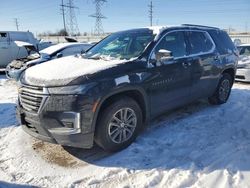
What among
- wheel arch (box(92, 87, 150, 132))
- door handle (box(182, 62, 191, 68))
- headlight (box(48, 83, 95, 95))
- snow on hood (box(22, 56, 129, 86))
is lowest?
wheel arch (box(92, 87, 150, 132))

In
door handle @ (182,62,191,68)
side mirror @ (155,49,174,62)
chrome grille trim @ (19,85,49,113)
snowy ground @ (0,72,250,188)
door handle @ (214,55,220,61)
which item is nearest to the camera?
snowy ground @ (0,72,250,188)

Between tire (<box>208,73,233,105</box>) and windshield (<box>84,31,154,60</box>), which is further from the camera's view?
tire (<box>208,73,233,105</box>)

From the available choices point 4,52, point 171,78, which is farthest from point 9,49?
point 171,78

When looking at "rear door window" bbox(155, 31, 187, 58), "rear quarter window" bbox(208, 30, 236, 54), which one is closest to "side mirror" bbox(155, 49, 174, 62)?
"rear door window" bbox(155, 31, 187, 58)

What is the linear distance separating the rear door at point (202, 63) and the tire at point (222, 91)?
0.29m

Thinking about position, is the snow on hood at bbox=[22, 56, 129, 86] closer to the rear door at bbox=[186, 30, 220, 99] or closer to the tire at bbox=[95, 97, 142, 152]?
the tire at bbox=[95, 97, 142, 152]

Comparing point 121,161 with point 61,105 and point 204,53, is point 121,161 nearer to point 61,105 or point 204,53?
point 61,105

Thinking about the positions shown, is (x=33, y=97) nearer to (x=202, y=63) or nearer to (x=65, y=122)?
(x=65, y=122)

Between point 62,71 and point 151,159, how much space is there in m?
1.80

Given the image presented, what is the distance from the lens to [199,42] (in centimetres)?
560

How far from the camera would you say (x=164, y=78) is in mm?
4586

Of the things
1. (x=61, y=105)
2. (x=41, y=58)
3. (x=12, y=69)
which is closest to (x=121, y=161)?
(x=61, y=105)

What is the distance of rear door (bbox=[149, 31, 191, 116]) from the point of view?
448 centimetres

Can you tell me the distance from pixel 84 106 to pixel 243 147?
8.25 ft
